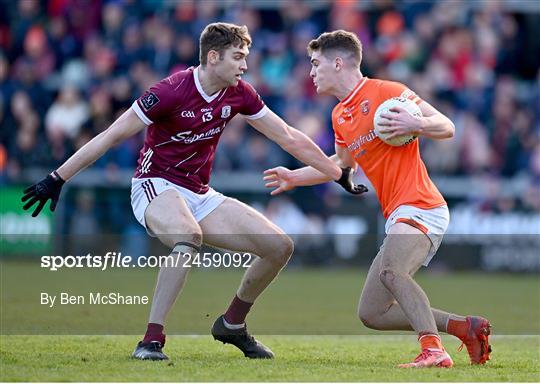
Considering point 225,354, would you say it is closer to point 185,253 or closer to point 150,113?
point 185,253

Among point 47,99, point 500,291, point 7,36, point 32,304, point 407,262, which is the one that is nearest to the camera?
point 407,262

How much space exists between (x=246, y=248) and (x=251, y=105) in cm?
115

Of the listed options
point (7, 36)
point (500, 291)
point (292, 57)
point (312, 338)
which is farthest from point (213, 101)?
point (7, 36)

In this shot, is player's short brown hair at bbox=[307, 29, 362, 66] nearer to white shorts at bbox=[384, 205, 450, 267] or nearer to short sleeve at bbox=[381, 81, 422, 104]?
short sleeve at bbox=[381, 81, 422, 104]

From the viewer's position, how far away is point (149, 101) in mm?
8453

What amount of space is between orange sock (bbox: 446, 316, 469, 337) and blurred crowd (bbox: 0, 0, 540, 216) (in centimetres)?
1092

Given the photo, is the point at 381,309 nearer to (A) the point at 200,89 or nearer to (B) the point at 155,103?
(A) the point at 200,89

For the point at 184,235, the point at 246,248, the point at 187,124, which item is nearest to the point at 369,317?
the point at 246,248

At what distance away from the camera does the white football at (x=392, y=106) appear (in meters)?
8.23

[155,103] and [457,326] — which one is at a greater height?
[155,103]

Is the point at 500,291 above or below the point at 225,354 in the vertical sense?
below

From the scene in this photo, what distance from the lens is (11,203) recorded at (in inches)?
741

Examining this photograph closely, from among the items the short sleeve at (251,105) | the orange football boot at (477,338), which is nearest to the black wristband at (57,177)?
the short sleeve at (251,105)

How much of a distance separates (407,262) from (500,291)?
8160 mm
